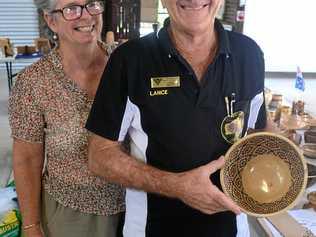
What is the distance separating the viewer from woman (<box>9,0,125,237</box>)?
1264mm

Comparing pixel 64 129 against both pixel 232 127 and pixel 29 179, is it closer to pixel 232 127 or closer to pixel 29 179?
pixel 29 179

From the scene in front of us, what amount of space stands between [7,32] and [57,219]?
20.0 ft

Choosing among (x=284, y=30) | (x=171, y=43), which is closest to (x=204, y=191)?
(x=171, y=43)

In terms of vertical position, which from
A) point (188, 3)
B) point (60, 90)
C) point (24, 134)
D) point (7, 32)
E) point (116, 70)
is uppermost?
point (188, 3)

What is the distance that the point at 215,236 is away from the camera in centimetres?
114

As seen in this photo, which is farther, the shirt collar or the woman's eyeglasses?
the woman's eyeglasses

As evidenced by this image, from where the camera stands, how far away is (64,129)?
50.2 inches

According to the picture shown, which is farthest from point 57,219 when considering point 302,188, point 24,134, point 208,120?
point 302,188

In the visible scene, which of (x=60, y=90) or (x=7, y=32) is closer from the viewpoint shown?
(x=60, y=90)

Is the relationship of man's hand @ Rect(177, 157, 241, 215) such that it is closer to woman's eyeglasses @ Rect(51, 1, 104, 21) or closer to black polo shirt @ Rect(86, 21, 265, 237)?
black polo shirt @ Rect(86, 21, 265, 237)

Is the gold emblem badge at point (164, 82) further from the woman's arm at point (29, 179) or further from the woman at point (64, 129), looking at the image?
the woman's arm at point (29, 179)

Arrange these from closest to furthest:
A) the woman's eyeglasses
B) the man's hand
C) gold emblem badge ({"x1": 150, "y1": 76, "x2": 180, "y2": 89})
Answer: the man's hand → gold emblem badge ({"x1": 150, "y1": 76, "x2": 180, "y2": 89}) → the woman's eyeglasses

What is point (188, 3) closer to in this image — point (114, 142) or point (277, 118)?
point (114, 142)

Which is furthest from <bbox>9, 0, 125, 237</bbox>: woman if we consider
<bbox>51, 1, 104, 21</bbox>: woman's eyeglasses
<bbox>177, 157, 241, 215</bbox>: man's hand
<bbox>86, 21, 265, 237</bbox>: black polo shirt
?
<bbox>177, 157, 241, 215</bbox>: man's hand
